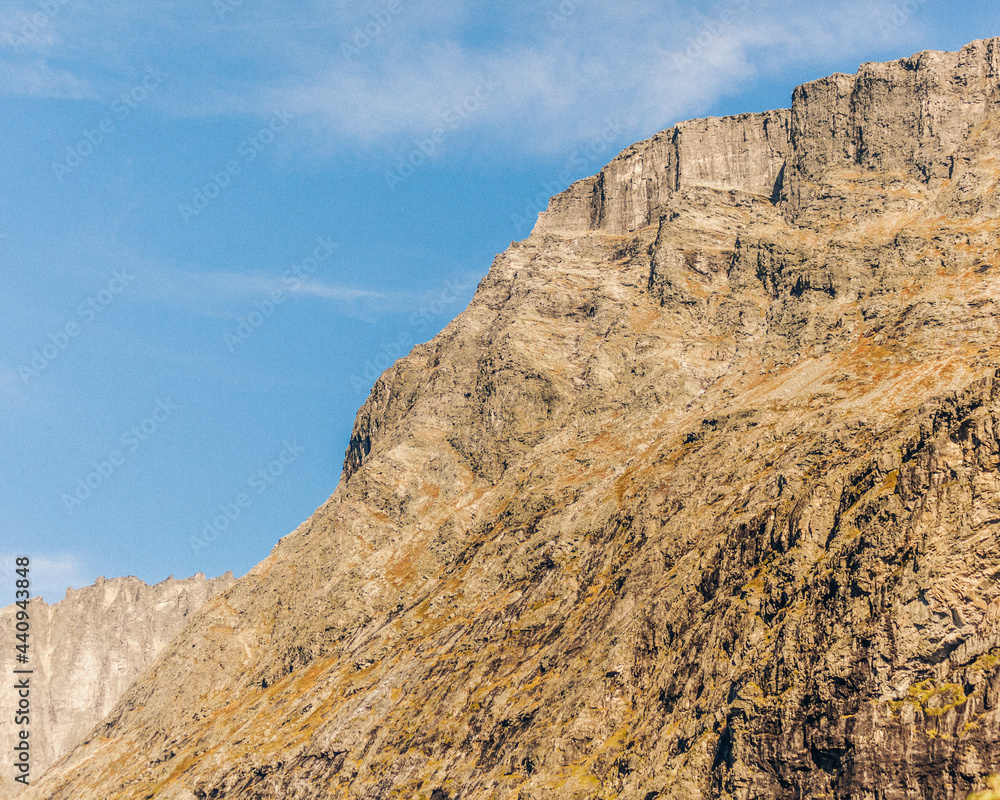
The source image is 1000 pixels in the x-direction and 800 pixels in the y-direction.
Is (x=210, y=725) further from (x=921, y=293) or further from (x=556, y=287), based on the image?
(x=921, y=293)

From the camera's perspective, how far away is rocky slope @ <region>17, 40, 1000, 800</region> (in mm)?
71938

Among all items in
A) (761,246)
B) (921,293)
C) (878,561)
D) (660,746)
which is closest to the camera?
(878,561)

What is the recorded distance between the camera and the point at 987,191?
147625 millimetres

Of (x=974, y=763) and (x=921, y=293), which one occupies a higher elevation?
(x=921, y=293)

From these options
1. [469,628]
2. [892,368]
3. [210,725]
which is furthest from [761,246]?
[210,725]

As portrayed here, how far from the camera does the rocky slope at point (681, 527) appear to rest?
2832 inches

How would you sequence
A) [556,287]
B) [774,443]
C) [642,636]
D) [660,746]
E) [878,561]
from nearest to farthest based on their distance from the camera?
1. [878,561]
2. [660,746]
3. [642,636]
4. [774,443]
5. [556,287]

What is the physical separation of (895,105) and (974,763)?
140 metres

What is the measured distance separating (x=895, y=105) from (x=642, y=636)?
119483 millimetres

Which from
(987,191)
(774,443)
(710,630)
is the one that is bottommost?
(710,630)

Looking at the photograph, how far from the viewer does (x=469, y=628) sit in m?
118

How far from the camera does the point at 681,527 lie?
10612cm

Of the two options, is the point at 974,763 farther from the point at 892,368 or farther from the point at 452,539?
the point at 452,539

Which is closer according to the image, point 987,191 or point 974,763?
point 974,763
